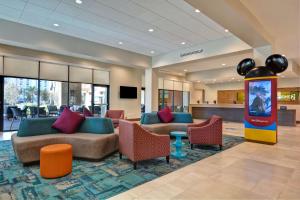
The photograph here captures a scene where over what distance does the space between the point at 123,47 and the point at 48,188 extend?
6.64 metres

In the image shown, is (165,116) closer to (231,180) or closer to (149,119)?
(149,119)

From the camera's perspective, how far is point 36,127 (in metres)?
3.97

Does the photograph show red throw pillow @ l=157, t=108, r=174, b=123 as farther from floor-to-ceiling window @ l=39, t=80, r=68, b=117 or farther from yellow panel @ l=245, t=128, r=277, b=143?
floor-to-ceiling window @ l=39, t=80, r=68, b=117

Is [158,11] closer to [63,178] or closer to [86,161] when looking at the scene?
[86,161]

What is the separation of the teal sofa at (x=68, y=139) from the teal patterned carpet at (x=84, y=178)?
0.62 ft

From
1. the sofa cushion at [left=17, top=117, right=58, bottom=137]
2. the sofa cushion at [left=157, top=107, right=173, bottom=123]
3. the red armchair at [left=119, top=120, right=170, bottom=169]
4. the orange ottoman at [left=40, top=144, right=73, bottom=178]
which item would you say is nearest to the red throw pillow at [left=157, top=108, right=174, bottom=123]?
the sofa cushion at [left=157, top=107, right=173, bottom=123]

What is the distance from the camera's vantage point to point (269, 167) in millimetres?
3412

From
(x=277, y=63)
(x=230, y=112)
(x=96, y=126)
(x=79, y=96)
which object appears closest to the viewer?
(x=96, y=126)

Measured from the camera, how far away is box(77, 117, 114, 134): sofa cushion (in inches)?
165

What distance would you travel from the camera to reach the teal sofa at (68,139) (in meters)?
3.39

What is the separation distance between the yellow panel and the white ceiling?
3449 millimetres

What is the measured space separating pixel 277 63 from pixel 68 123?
5.84m

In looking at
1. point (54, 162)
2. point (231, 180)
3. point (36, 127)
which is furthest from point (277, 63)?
point (36, 127)

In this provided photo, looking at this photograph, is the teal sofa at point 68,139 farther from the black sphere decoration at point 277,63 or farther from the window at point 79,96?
the black sphere decoration at point 277,63
